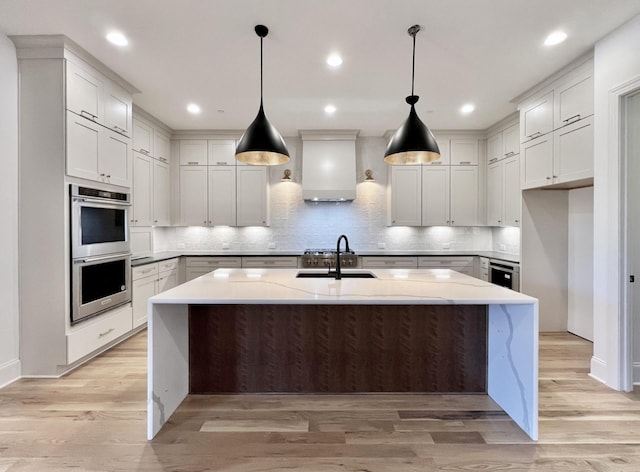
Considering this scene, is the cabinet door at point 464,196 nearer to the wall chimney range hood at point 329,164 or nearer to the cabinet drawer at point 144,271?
the wall chimney range hood at point 329,164

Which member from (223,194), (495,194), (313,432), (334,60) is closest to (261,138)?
(334,60)

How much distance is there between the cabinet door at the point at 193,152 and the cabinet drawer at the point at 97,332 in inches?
95.9

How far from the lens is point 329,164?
4.99 meters

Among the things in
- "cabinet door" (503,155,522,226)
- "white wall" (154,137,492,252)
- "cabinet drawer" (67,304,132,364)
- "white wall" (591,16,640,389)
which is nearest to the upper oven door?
"cabinet drawer" (67,304,132,364)

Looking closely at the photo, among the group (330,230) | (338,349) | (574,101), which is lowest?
(338,349)

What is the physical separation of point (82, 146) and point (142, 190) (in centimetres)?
148

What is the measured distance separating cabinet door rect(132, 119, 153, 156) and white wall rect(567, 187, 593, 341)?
17.2ft

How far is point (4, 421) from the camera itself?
2102 millimetres

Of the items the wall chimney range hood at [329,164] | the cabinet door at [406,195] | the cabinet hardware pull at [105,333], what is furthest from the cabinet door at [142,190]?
the cabinet door at [406,195]

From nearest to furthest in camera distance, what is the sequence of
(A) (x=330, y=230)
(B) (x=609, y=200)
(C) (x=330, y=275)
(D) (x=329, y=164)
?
(B) (x=609, y=200) → (C) (x=330, y=275) → (D) (x=329, y=164) → (A) (x=330, y=230)

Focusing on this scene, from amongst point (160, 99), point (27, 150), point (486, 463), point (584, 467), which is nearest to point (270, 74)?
point (160, 99)

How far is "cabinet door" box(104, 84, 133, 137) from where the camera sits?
3.20 m

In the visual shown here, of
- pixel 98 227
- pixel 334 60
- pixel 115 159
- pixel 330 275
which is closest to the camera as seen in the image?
pixel 330 275

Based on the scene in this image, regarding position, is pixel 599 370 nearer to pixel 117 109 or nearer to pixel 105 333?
pixel 105 333
